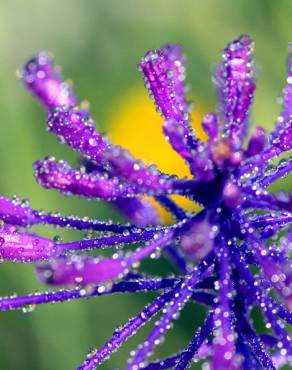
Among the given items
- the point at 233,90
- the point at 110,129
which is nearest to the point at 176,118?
the point at 233,90

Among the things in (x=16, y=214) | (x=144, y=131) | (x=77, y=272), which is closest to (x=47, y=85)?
(x=16, y=214)

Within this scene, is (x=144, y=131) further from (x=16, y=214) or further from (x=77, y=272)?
(x=77, y=272)

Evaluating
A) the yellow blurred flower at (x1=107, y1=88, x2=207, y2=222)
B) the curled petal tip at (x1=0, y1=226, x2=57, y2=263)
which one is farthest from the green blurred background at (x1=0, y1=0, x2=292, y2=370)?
the curled petal tip at (x1=0, y1=226, x2=57, y2=263)

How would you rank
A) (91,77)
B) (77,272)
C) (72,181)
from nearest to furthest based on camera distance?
1. (77,272)
2. (72,181)
3. (91,77)

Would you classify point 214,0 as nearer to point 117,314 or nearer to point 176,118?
point 117,314

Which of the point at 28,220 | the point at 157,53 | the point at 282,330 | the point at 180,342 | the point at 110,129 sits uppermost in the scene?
the point at 110,129

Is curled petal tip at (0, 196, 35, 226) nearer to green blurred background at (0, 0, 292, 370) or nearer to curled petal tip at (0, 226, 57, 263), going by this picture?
curled petal tip at (0, 226, 57, 263)

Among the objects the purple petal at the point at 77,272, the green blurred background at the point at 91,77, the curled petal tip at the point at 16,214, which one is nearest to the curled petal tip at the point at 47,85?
the curled petal tip at the point at 16,214

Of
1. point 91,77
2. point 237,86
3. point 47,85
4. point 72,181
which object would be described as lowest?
point 72,181
